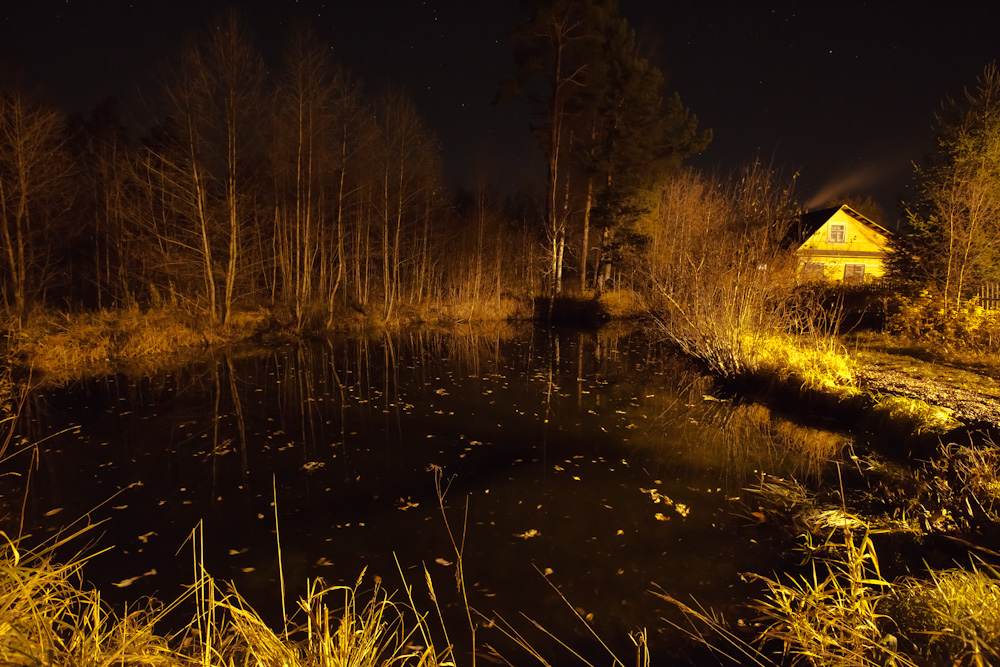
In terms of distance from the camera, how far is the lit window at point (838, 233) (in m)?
35.0

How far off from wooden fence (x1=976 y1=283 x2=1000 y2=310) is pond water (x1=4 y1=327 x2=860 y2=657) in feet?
28.9

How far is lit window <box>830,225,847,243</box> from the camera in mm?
35000

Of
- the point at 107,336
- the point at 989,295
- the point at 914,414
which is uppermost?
the point at 989,295

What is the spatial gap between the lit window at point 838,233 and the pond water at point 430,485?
101ft

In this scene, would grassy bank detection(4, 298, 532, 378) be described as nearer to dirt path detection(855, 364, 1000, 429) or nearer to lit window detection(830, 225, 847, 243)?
dirt path detection(855, 364, 1000, 429)

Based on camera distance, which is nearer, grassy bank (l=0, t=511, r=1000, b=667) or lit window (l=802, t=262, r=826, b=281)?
grassy bank (l=0, t=511, r=1000, b=667)

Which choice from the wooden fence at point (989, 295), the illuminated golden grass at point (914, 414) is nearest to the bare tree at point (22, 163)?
the illuminated golden grass at point (914, 414)

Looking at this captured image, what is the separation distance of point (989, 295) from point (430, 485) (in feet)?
60.0

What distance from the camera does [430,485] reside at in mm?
6449

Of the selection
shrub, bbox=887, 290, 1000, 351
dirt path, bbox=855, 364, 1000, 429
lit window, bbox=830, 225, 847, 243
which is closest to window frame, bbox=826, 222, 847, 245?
lit window, bbox=830, 225, 847, 243

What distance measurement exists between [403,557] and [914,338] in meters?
14.9

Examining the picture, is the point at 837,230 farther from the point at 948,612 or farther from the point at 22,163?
the point at 22,163

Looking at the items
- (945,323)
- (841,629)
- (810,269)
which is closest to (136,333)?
(841,629)

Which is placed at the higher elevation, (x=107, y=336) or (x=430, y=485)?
(x=107, y=336)
